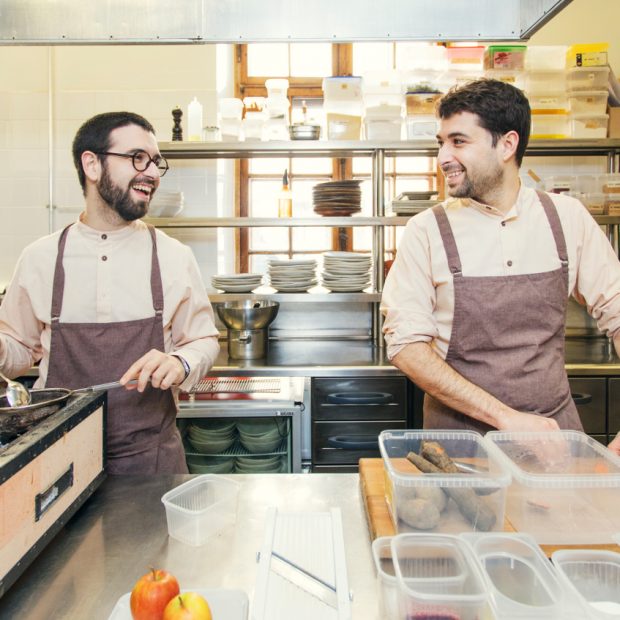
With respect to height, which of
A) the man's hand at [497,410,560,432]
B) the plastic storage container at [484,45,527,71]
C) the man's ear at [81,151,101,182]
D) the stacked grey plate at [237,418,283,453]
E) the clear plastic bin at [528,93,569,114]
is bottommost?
the stacked grey plate at [237,418,283,453]

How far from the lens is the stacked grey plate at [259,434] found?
2.87 m

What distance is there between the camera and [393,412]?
2.99 metres

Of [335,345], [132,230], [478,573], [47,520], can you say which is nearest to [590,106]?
[335,345]

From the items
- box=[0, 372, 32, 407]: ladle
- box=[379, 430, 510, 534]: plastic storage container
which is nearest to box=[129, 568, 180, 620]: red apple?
box=[379, 430, 510, 534]: plastic storage container

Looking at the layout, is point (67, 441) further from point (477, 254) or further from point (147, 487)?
point (477, 254)

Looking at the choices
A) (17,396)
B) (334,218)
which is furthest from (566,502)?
(334,218)

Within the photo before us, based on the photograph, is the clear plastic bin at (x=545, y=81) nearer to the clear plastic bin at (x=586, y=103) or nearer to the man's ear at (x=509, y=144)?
the clear plastic bin at (x=586, y=103)

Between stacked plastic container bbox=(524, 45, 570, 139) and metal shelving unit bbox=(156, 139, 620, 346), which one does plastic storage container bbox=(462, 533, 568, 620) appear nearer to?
metal shelving unit bbox=(156, 139, 620, 346)

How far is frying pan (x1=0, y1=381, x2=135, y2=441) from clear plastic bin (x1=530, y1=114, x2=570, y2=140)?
3.07m

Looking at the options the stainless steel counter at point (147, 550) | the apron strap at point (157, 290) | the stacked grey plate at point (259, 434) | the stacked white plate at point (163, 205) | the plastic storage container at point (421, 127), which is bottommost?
the stacked grey plate at point (259, 434)

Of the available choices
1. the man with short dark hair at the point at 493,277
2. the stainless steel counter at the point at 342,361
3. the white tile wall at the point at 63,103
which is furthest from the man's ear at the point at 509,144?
the white tile wall at the point at 63,103

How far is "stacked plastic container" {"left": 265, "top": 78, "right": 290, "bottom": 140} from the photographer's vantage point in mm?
3404

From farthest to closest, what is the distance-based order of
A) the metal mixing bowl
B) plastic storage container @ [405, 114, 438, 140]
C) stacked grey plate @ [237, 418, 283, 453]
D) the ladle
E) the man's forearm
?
plastic storage container @ [405, 114, 438, 140], the metal mixing bowl, stacked grey plate @ [237, 418, 283, 453], the man's forearm, the ladle

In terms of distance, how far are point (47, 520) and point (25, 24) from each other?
1.21m
